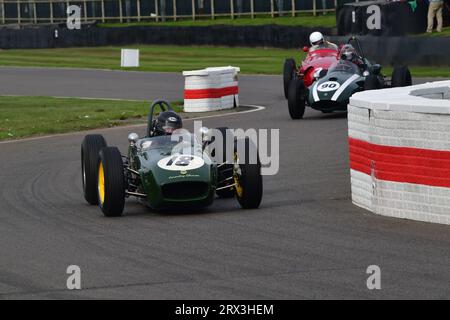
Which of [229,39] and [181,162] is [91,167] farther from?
[229,39]

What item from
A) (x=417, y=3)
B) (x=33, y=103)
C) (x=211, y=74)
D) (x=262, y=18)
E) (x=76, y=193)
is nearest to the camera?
(x=76, y=193)

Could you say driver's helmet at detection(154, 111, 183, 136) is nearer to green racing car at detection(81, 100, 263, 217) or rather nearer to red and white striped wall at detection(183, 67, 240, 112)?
green racing car at detection(81, 100, 263, 217)

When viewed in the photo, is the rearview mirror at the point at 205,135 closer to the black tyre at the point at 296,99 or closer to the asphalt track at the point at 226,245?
the asphalt track at the point at 226,245

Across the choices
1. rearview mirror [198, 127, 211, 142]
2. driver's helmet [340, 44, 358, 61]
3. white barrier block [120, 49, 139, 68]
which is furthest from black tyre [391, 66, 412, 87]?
white barrier block [120, 49, 139, 68]

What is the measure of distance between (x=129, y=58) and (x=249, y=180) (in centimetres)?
2760

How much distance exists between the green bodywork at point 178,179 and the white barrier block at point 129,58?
27236 millimetres

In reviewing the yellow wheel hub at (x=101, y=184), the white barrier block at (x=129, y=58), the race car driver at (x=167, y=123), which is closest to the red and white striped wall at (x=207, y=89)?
the race car driver at (x=167, y=123)

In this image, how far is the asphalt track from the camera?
823cm

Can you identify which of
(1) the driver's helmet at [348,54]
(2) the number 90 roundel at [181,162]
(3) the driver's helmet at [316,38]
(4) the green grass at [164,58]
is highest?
(3) the driver's helmet at [316,38]

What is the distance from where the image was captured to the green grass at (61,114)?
72.4 feet

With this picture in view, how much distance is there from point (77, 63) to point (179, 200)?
31409 millimetres

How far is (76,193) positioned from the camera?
1405 cm
